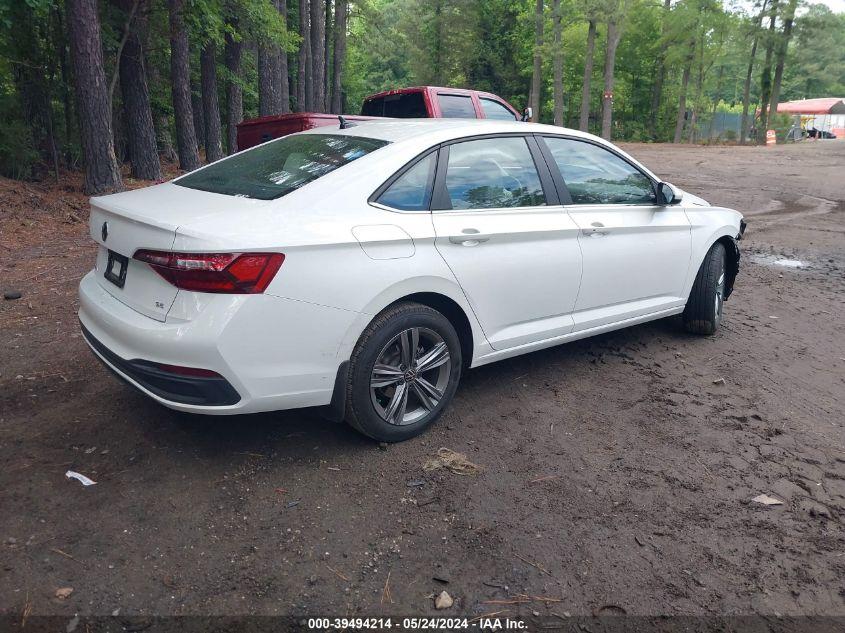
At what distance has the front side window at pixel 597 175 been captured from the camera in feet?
14.9

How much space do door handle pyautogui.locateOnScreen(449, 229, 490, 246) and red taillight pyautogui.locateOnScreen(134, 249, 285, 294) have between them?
1076 mm

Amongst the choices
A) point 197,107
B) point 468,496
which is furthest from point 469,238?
point 197,107

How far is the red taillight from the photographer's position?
294 cm

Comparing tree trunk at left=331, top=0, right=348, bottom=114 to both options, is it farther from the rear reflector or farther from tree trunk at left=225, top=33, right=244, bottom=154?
the rear reflector

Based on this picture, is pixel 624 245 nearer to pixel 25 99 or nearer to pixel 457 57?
pixel 25 99

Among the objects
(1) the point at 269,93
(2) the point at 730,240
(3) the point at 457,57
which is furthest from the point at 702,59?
(2) the point at 730,240

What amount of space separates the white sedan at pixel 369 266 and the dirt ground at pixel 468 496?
1.40 feet

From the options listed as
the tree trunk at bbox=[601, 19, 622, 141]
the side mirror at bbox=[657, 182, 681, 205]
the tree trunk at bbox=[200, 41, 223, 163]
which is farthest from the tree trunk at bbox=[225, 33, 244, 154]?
the tree trunk at bbox=[601, 19, 622, 141]

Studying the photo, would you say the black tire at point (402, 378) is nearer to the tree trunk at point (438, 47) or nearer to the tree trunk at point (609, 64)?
the tree trunk at point (609, 64)

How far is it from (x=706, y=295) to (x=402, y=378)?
3150mm

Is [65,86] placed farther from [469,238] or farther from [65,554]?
[65,554]

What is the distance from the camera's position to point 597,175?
4.74 metres

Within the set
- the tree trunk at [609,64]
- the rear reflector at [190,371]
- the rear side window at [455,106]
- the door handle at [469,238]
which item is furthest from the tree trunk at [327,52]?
the rear reflector at [190,371]

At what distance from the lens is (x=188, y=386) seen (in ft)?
9.89
